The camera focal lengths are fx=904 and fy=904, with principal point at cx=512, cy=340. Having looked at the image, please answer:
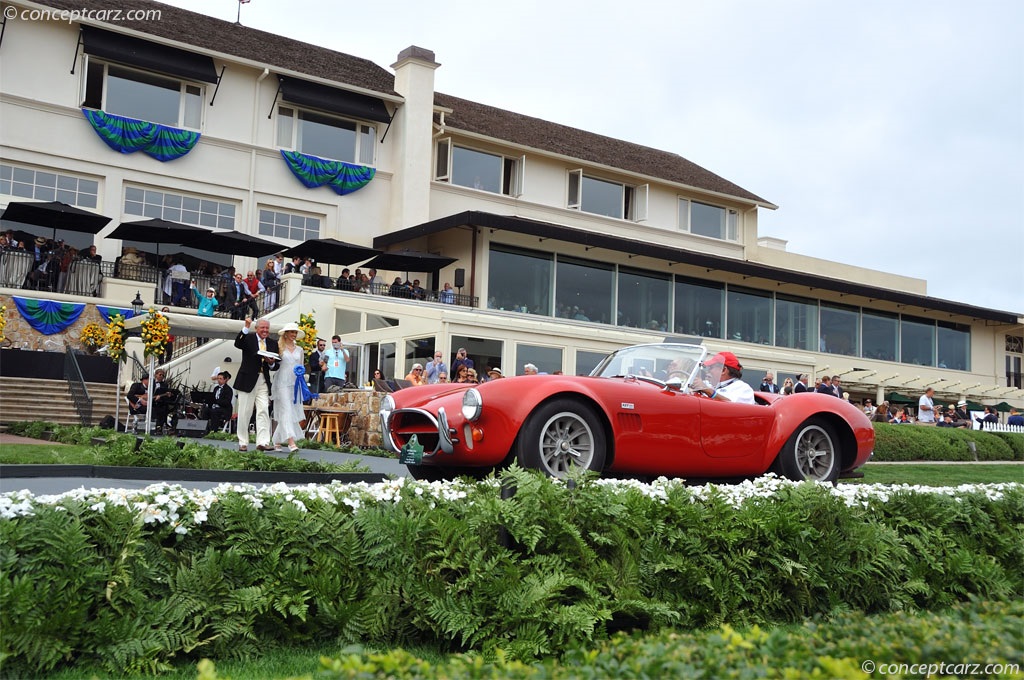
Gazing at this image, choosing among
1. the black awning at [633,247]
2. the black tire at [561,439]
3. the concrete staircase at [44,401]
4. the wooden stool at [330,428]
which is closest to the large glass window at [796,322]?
the black awning at [633,247]

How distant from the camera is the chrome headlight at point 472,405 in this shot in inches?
316

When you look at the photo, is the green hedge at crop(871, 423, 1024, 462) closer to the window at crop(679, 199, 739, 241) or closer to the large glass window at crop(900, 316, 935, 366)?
the large glass window at crop(900, 316, 935, 366)

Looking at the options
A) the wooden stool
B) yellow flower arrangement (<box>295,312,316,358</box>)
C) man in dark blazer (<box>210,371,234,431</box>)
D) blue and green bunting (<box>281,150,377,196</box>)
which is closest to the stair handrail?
man in dark blazer (<box>210,371,234,431</box>)

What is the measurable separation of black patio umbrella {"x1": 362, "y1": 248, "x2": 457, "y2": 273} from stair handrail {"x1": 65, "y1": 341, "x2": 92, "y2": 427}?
9.81 meters

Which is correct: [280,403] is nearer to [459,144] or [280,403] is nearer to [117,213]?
[117,213]

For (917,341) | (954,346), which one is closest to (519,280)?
(917,341)

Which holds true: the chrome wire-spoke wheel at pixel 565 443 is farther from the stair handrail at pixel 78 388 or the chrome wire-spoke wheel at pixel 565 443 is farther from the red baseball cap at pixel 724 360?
the stair handrail at pixel 78 388

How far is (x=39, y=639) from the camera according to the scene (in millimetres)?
4094

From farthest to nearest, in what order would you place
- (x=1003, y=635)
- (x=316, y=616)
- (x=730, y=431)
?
(x=730, y=431) → (x=316, y=616) → (x=1003, y=635)

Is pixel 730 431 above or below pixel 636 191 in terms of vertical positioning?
below

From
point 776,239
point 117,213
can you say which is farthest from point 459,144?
point 776,239

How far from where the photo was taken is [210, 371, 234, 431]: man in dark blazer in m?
21.1

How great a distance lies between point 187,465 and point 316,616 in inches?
231

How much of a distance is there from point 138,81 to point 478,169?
525 inches
